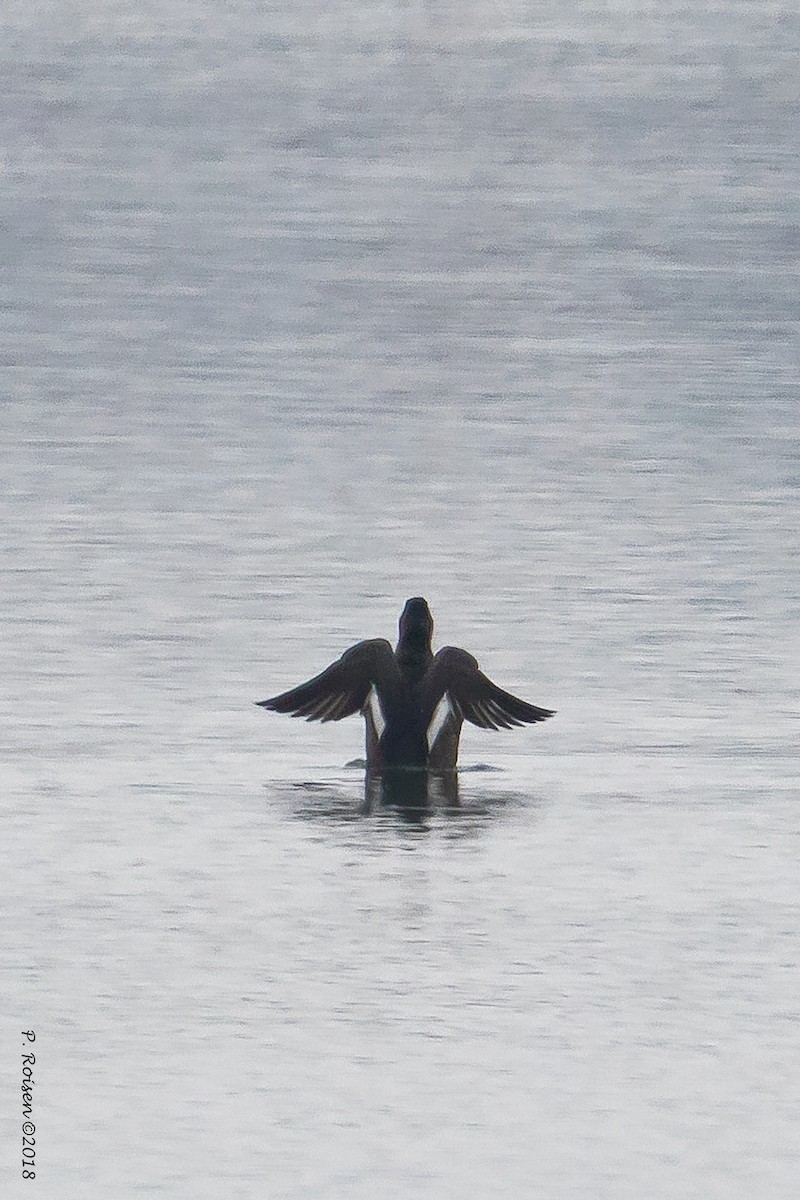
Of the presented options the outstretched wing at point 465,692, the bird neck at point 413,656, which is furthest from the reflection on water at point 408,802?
the bird neck at point 413,656

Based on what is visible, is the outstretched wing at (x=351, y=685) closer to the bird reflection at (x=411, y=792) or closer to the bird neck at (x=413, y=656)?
the bird neck at (x=413, y=656)

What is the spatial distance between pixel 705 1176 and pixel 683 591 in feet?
26.5

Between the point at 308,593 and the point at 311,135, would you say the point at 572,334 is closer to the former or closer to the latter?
the point at 308,593

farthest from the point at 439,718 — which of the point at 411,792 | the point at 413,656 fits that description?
the point at 411,792

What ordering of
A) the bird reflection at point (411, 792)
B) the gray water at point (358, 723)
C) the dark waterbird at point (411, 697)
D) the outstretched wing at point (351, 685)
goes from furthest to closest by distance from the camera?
the outstretched wing at point (351, 685)
the dark waterbird at point (411, 697)
the bird reflection at point (411, 792)
the gray water at point (358, 723)

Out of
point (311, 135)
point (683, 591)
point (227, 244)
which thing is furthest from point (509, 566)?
point (311, 135)

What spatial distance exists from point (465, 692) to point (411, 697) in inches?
8.6

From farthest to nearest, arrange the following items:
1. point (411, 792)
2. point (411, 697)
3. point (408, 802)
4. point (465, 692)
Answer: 1. point (465, 692)
2. point (411, 697)
3. point (411, 792)
4. point (408, 802)

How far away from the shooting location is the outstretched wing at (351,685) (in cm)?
1195

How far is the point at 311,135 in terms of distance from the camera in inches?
1827

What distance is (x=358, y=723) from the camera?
12.8 meters

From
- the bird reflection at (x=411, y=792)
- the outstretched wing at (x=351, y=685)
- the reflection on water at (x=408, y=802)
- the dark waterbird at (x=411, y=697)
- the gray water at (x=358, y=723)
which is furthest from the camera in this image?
the outstretched wing at (x=351, y=685)

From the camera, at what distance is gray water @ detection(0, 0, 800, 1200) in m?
8.05

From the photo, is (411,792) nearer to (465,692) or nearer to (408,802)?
(408,802)
